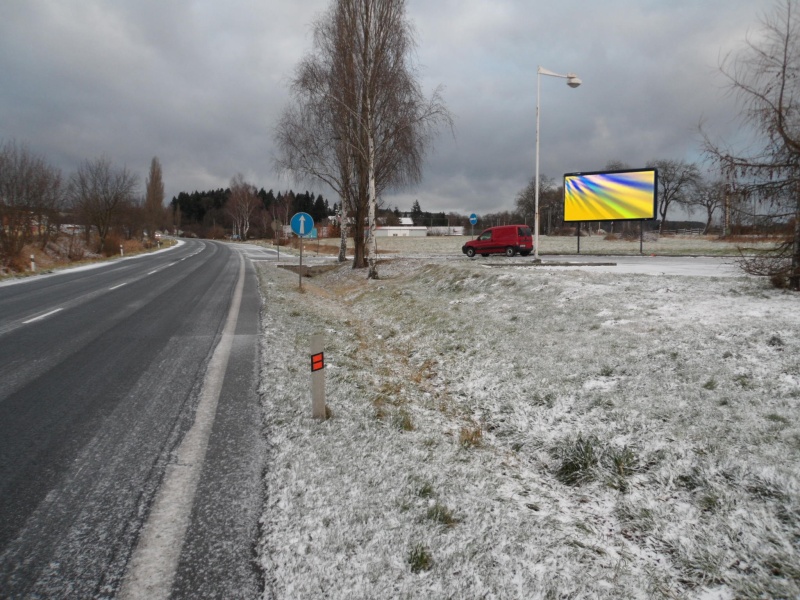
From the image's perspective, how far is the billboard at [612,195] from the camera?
22.4 meters

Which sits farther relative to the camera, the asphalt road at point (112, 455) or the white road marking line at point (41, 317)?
the white road marking line at point (41, 317)

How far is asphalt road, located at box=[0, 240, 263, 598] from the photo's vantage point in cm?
229

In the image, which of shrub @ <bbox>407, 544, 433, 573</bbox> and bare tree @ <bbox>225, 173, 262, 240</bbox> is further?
bare tree @ <bbox>225, 173, 262, 240</bbox>

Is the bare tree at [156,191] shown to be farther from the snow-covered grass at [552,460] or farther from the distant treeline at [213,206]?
the snow-covered grass at [552,460]

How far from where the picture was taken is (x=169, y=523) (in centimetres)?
265

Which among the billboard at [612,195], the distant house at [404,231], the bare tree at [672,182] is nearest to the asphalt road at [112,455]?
the billboard at [612,195]

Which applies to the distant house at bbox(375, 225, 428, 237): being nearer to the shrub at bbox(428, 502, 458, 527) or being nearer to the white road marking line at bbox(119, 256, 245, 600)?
the white road marking line at bbox(119, 256, 245, 600)

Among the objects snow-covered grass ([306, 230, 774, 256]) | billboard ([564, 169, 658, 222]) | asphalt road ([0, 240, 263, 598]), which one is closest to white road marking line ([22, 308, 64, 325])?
asphalt road ([0, 240, 263, 598])

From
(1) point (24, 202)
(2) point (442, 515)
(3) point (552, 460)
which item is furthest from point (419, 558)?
(1) point (24, 202)

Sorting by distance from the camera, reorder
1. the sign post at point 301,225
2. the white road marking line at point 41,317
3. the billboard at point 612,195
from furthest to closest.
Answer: the billboard at point 612,195
the sign post at point 301,225
the white road marking line at point 41,317

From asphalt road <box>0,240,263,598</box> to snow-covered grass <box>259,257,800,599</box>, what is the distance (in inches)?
9.8

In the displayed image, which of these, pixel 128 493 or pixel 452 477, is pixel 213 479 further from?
pixel 452 477

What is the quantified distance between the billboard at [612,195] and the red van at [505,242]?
2561 mm

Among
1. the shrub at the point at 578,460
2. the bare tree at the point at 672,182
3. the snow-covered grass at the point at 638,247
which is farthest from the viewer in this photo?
the bare tree at the point at 672,182
